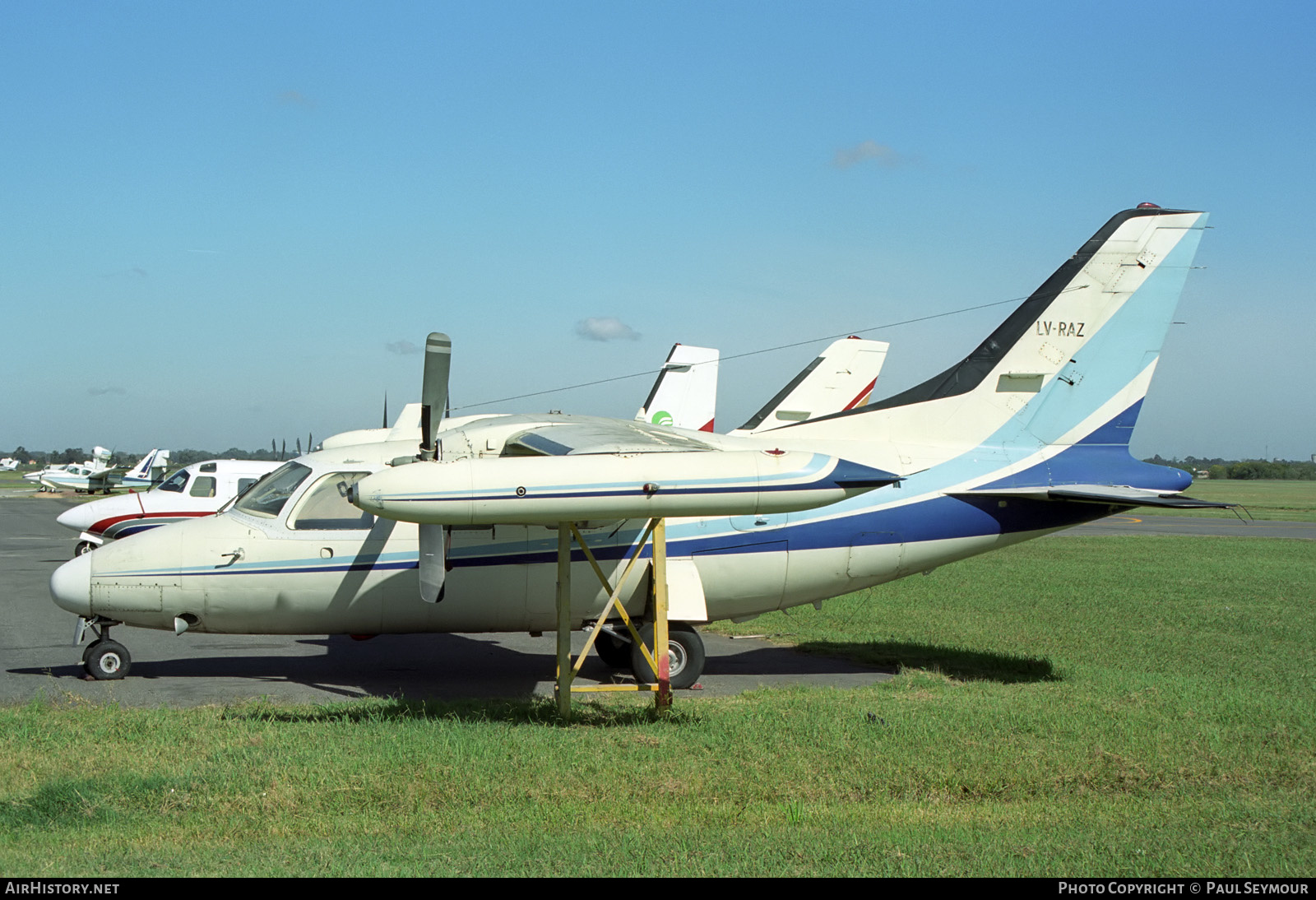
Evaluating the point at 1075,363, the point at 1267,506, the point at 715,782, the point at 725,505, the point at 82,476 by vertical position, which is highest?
the point at 1075,363

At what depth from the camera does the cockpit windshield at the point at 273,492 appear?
1241 centimetres

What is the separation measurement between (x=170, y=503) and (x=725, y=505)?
1850 cm

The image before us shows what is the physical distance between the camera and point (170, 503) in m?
23.9

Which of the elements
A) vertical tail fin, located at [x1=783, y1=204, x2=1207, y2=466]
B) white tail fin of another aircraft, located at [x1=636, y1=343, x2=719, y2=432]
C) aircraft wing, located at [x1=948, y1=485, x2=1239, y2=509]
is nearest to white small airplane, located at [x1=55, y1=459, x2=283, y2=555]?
white tail fin of another aircraft, located at [x1=636, y1=343, x2=719, y2=432]

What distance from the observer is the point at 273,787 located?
7.86 metres

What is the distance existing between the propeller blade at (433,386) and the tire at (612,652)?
4.08m

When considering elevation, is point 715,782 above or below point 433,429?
below

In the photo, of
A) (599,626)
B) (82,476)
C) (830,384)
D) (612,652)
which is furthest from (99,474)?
(599,626)

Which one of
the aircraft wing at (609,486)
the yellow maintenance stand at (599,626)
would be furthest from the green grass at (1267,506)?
the aircraft wing at (609,486)

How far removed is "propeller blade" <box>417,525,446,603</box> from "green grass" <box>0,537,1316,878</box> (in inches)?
48.5

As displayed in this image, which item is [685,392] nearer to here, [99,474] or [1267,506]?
[99,474]

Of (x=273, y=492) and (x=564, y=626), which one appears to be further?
(x=273, y=492)
